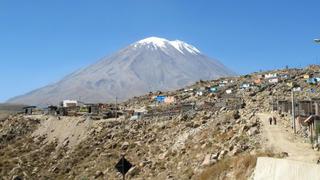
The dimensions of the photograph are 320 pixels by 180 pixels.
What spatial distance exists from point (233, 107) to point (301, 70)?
52.4m

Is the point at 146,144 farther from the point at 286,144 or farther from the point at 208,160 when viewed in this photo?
the point at 286,144

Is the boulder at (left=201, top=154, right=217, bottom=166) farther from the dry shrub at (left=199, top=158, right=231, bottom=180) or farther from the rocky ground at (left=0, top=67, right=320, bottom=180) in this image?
the dry shrub at (left=199, top=158, right=231, bottom=180)

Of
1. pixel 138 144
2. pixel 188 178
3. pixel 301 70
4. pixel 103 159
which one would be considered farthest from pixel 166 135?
pixel 301 70

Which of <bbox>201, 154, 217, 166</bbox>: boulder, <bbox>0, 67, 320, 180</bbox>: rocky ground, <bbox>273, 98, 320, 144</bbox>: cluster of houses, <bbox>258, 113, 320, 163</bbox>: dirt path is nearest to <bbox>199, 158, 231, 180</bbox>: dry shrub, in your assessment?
<bbox>0, 67, 320, 180</bbox>: rocky ground

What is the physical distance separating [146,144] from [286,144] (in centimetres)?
1851

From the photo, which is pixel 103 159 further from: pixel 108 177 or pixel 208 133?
pixel 208 133

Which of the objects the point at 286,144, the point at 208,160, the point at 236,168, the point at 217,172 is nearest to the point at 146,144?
the point at 208,160

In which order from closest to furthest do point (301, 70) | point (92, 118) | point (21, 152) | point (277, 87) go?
point (21, 152) → point (92, 118) → point (277, 87) → point (301, 70)

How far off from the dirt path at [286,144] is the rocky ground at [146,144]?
824mm

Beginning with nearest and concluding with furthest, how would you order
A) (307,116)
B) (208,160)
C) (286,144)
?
1. (286,144)
2. (208,160)
3. (307,116)

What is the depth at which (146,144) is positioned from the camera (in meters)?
54.9

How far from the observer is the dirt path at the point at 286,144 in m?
34.0

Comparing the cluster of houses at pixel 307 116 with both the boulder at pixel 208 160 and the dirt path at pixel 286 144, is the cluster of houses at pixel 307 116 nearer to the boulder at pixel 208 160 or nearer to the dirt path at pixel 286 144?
the dirt path at pixel 286 144

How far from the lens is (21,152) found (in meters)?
66.2
